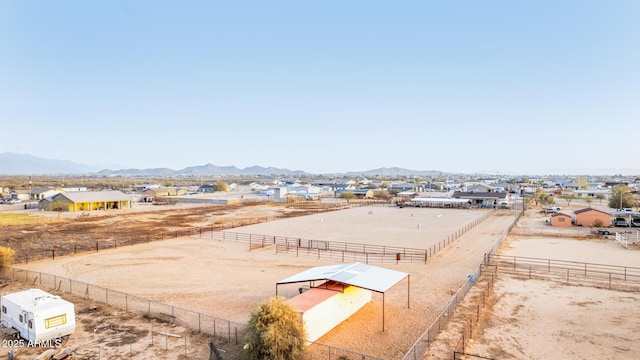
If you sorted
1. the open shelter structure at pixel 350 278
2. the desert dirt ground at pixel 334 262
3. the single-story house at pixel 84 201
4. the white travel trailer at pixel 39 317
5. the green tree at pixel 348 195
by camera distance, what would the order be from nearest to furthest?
the white travel trailer at pixel 39 317
the desert dirt ground at pixel 334 262
the open shelter structure at pixel 350 278
the single-story house at pixel 84 201
the green tree at pixel 348 195

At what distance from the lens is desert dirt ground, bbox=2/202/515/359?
15.4m

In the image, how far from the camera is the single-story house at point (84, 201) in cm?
5941

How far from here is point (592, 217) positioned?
145ft

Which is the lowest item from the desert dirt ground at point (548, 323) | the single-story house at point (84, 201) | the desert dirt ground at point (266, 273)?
the desert dirt ground at point (266, 273)

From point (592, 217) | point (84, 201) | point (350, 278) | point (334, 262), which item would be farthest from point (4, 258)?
point (592, 217)

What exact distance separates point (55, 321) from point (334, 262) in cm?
1685

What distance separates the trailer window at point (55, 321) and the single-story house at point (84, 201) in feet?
177

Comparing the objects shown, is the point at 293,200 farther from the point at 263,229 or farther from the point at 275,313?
the point at 275,313

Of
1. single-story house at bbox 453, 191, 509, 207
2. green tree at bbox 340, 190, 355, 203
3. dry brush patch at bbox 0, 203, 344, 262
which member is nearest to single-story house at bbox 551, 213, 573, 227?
single-story house at bbox 453, 191, 509, 207

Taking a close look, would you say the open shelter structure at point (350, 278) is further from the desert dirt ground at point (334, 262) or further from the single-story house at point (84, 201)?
the single-story house at point (84, 201)

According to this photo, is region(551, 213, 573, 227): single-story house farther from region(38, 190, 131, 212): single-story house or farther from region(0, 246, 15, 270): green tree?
region(38, 190, 131, 212): single-story house

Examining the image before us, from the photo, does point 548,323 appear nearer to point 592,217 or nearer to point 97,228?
point 592,217

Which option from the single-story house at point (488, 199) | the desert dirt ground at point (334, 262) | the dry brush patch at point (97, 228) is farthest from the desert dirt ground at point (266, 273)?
the single-story house at point (488, 199)

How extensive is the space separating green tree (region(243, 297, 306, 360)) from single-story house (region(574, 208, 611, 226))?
4482 centimetres
